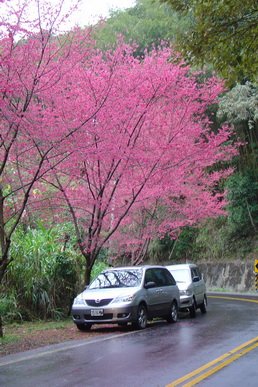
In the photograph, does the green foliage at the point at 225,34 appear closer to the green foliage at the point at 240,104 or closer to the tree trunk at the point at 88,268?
the tree trunk at the point at 88,268

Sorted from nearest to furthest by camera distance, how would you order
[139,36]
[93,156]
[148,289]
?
1. [93,156]
2. [148,289]
3. [139,36]

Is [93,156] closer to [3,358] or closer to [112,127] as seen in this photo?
[112,127]

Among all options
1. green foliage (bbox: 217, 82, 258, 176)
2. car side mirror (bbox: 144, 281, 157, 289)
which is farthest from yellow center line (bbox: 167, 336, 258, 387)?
green foliage (bbox: 217, 82, 258, 176)

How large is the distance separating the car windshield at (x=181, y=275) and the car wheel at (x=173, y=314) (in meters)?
2.29

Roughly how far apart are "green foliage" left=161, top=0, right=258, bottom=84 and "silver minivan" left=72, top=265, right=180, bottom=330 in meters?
6.44

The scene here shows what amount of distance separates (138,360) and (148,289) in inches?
198

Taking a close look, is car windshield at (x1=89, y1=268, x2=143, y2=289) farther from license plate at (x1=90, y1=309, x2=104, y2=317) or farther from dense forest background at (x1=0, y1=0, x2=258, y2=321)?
dense forest background at (x1=0, y1=0, x2=258, y2=321)

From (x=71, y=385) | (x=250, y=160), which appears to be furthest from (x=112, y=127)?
(x=250, y=160)

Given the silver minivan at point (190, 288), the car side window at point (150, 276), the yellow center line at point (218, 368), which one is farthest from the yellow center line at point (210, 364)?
the silver minivan at point (190, 288)

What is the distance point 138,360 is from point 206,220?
2539cm

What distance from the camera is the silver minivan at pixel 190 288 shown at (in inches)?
648

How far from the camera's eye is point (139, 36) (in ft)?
90.0

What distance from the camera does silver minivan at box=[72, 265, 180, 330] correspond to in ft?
40.8

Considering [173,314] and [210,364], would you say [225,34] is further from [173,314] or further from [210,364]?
[173,314]
